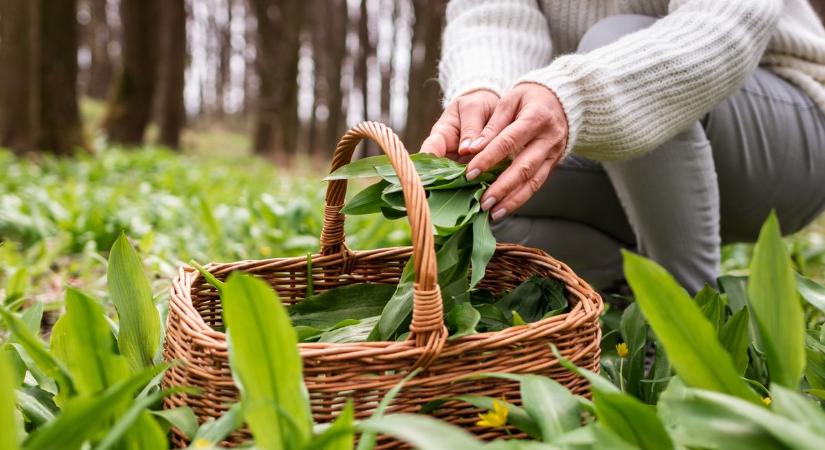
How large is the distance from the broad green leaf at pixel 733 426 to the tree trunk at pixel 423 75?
504 cm

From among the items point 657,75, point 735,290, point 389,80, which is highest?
point 657,75

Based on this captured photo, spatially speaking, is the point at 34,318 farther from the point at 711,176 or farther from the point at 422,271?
the point at 711,176

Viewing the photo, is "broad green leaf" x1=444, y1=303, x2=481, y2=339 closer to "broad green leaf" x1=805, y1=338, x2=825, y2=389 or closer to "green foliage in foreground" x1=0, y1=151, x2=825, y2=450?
"green foliage in foreground" x1=0, y1=151, x2=825, y2=450

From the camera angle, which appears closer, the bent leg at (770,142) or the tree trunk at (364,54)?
the bent leg at (770,142)

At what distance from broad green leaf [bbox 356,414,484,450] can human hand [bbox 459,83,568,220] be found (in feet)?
1.50

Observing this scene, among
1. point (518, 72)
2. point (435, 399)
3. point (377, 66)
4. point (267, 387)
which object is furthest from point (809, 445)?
point (377, 66)

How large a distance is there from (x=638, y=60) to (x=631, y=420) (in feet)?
2.38

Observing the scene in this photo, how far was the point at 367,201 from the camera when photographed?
125 centimetres

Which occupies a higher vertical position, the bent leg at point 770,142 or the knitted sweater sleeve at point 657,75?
the knitted sweater sleeve at point 657,75

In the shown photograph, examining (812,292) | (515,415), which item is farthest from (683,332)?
(812,292)

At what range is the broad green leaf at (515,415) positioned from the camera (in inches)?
36.2

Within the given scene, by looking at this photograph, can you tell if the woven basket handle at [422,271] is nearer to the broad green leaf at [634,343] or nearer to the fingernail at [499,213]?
the fingernail at [499,213]

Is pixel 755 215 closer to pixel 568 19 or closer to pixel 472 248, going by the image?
pixel 568 19

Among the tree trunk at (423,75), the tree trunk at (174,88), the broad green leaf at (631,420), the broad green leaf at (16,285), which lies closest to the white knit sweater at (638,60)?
the broad green leaf at (631,420)
